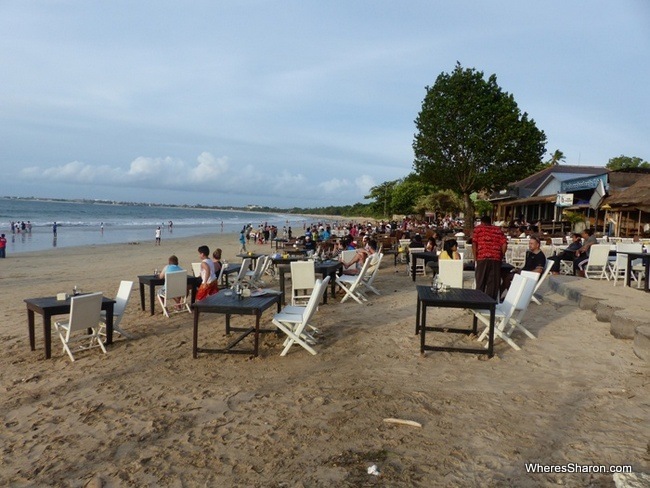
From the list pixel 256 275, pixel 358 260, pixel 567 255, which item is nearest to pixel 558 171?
pixel 567 255

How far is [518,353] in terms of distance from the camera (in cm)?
511

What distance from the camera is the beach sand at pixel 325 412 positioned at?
2855 mm

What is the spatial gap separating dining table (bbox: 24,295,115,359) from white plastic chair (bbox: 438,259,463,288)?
14.6 ft

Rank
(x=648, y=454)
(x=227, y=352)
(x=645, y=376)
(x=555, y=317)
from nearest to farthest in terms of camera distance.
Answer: (x=648, y=454) → (x=645, y=376) → (x=227, y=352) → (x=555, y=317)

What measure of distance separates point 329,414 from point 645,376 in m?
3.03

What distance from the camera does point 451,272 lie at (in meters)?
6.89

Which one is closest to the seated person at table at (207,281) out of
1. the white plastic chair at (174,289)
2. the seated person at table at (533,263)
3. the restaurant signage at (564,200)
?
the white plastic chair at (174,289)

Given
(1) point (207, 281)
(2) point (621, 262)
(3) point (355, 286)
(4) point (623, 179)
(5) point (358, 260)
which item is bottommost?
(3) point (355, 286)

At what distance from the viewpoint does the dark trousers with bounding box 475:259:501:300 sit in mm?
6566

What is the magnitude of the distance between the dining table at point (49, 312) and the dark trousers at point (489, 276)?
4874mm

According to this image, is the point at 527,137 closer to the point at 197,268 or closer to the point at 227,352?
the point at 197,268

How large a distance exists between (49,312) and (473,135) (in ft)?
65.9

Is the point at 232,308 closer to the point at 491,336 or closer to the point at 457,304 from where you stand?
the point at 457,304

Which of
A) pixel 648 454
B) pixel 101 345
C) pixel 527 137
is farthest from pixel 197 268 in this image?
pixel 527 137
